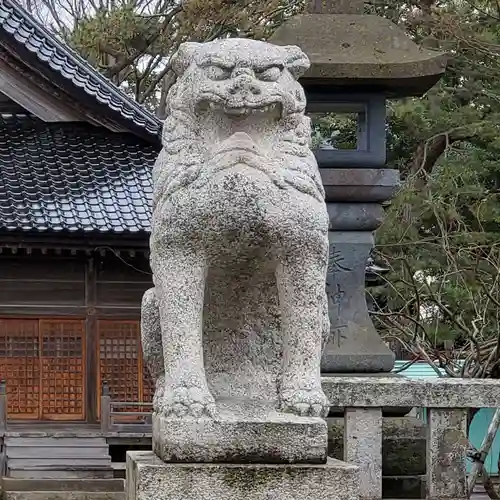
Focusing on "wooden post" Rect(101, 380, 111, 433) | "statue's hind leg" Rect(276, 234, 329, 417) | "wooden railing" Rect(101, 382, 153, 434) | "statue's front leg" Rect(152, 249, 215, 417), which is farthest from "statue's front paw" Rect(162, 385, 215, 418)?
"wooden post" Rect(101, 380, 111, 433)

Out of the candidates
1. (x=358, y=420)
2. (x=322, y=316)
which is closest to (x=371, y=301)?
(x=358, y=420)

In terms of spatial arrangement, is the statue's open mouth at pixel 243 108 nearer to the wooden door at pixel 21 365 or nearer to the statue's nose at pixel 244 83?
the statue's nose at pixel 244 83

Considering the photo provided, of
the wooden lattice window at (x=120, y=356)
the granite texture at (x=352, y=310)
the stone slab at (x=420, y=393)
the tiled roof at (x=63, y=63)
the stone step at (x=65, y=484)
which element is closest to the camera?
the stone slab at (x=420, y=393)

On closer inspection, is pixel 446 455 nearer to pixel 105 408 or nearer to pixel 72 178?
pixel 105 408

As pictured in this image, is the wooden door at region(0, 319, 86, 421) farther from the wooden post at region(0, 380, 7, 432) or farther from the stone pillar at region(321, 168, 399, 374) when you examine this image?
the stone pillar at region(321, 168, 399, 374)

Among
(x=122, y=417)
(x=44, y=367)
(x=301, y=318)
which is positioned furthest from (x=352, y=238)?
(x=44, y=367)

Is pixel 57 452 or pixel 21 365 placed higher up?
pixel 21 365

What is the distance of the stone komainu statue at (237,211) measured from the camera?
12.4 ft

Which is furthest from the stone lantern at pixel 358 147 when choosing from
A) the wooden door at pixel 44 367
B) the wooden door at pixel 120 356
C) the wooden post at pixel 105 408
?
the wooden door at pixel 44 367

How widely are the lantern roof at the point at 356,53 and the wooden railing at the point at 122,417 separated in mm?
7399

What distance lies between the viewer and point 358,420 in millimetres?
5172

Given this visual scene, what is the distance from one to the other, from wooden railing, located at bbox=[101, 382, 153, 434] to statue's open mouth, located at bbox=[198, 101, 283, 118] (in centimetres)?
981

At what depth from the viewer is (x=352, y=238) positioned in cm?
663

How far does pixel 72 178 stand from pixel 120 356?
93.6 inches
